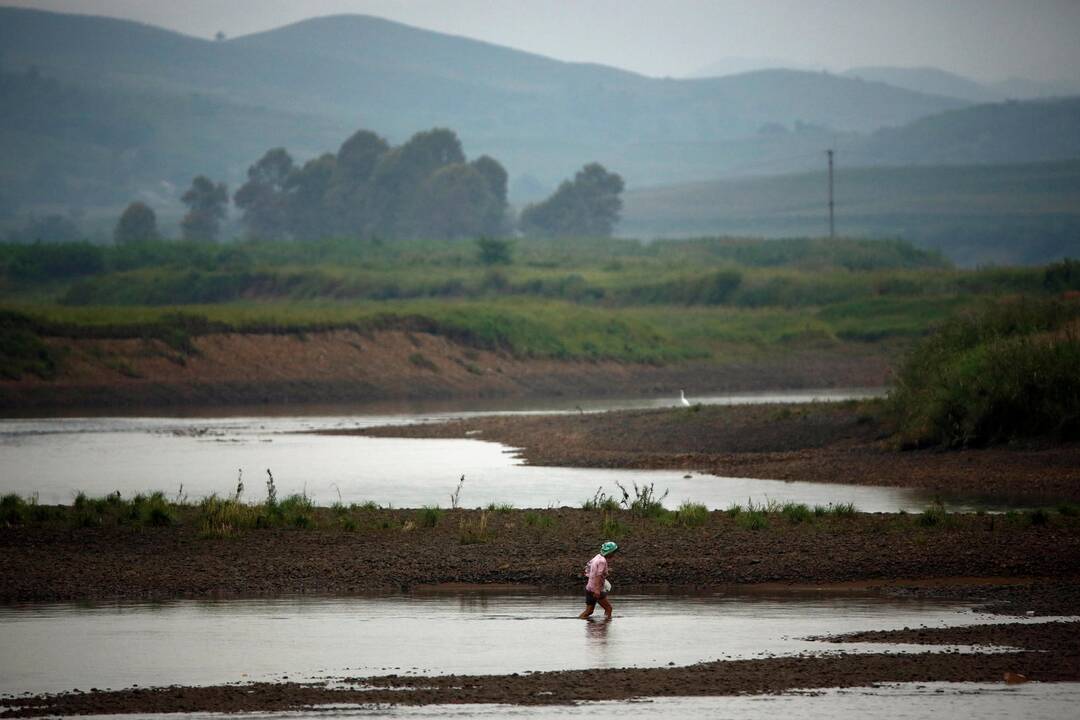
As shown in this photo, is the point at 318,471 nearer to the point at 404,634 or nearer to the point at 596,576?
the point at 596,576

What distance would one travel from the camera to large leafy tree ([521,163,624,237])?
7441 inches

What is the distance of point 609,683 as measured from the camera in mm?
16906

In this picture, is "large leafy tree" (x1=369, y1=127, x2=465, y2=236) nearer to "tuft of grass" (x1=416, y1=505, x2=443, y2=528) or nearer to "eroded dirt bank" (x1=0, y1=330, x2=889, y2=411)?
"eroded dirt bank" (x1=0, y1=330, x2=889, y2=411)

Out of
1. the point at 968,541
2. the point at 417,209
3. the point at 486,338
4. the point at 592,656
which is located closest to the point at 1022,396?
the point at 968,541

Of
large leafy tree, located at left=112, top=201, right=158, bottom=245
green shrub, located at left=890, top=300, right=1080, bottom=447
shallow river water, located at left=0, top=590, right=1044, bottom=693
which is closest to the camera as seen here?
shallow river water, located at left=0, top=590, right=1044, bottom=693

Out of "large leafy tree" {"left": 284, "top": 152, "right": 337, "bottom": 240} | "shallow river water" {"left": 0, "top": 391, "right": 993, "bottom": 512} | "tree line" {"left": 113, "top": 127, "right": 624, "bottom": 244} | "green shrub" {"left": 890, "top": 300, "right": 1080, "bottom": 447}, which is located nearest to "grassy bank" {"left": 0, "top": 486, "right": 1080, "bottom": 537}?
"shallow river water" {"left": 0, "top": 391, "right": 993, "bottom": 512}

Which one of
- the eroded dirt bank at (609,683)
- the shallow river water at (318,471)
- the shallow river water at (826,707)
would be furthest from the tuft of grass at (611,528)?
the shallow river water at (826,707)

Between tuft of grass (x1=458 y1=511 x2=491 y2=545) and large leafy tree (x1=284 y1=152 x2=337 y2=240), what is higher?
large leafy tree (x1=284 y1=152 x2=337 y2=240)

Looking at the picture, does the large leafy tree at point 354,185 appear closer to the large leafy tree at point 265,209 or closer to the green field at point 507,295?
the large leafy tree at point 265,209

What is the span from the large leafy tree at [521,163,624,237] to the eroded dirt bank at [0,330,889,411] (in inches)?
4243

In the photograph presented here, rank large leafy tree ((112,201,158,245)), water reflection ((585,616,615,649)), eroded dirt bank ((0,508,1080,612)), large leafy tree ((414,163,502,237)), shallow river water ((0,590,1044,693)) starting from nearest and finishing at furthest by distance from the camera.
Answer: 1. shallow river water ((0,590,1044,693))
2. water reflection ((585,616,615,649))
3. eroded dirt bank ((0,508,1080,612))
4. large leafy tree ((414,163,502,237))
5. large leafy tree ((112,201,158,245))

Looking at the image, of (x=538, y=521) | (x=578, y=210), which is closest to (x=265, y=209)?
(x=578, y=210)

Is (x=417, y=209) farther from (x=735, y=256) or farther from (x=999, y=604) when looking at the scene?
(x=999, y=604)

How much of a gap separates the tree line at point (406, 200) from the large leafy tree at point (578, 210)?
11 centimetres
